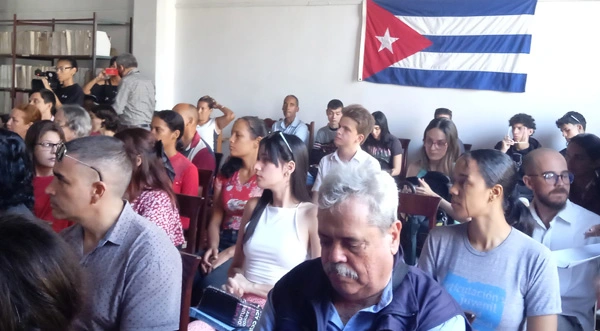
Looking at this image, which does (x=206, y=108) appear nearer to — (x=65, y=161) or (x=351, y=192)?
(x=65, y=161)

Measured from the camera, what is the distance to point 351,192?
1371 millimetres

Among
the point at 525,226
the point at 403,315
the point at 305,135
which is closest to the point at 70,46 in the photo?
the point at 305,135

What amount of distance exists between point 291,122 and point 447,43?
6.40 ft

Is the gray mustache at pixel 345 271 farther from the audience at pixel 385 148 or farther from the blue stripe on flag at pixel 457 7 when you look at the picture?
the blue stripe on flag at pixel 457 7

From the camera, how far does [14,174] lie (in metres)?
2.35

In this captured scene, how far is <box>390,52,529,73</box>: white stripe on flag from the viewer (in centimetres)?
601

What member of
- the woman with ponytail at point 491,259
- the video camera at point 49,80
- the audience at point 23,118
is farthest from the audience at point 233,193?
the video camera at point 49,80

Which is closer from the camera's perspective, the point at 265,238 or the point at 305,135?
the point at 265,238

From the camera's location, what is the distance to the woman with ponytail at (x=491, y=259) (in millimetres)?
1883

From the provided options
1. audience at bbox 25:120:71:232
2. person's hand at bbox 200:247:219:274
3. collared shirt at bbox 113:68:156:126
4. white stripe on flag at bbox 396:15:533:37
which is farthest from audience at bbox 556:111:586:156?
collared shirt at bbox 113:68:156:126

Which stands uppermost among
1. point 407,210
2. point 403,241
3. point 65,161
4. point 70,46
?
point 70,46

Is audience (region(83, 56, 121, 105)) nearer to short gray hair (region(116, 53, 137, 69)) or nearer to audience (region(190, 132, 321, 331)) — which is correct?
short gray hair (region(116, 53, 137, 69))

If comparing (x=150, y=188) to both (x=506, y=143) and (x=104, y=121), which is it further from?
(x=506, y=143)

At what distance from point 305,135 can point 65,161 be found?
514 cm
